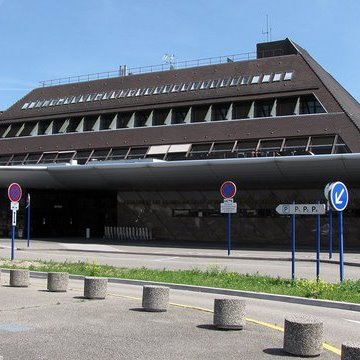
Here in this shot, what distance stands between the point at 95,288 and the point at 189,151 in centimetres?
2770

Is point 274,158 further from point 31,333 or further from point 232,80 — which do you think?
point 31,333

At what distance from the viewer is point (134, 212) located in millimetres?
42031

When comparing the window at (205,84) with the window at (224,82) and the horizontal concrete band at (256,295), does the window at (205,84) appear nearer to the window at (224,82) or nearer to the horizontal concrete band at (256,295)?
the window at (224,82)

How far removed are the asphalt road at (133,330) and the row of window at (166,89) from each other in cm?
3064

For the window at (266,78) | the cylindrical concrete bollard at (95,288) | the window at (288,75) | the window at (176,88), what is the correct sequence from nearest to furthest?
the cylindrical concrete bollard at (95,288) < the window at (288,75) < the window at (266,78) < the window at (176,88)

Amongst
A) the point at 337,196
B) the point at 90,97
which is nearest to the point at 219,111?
the point at 90,97

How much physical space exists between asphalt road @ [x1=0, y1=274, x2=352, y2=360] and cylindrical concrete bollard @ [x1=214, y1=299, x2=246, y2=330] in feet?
0.55

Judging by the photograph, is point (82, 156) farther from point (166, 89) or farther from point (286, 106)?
point (286, 106)

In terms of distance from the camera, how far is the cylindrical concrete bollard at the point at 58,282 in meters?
13.5

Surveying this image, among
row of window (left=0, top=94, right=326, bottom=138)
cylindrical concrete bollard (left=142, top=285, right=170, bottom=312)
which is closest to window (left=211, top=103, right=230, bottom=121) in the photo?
row of window (left=0, top=94, right=326, bottom=138)

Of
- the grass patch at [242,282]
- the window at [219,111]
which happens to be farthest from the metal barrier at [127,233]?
the grass patch at [242,282]

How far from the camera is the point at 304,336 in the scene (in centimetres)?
682

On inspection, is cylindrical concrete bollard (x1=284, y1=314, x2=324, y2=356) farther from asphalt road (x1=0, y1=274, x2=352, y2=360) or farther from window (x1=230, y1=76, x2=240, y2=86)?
window (x1=230, y1=76, x2=240, y2=86)

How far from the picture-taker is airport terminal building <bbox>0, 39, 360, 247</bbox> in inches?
1355
